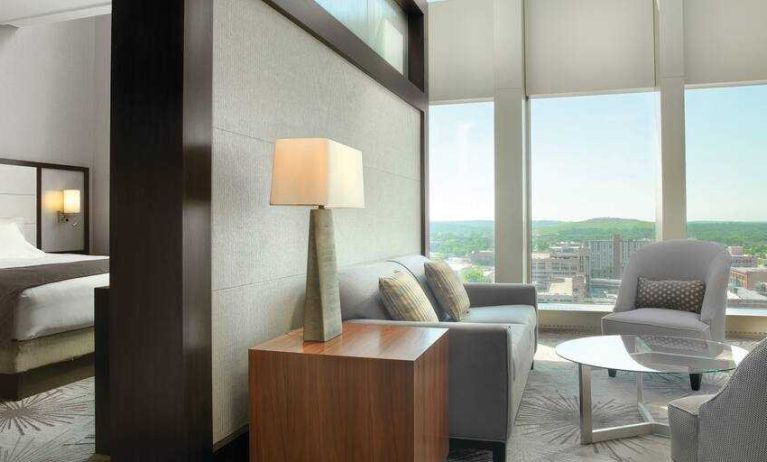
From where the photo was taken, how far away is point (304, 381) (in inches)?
73.6

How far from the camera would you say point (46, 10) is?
5.00 metres

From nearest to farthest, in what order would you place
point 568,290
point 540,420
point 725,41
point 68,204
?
point 540,420 → point 725,41 → point 568,290 → point 68,204

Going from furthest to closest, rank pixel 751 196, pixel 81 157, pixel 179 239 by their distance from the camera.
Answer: pixel 81 157 → pixel 751 196 → pixel 179 239

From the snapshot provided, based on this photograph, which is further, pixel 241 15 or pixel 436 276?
pixel 436 276

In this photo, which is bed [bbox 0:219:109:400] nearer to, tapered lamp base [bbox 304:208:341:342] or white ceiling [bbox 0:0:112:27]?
tapered lamp base [bbox 304:208:341:342]

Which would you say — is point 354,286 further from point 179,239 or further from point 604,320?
point 604,320

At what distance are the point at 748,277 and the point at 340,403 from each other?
4627mm

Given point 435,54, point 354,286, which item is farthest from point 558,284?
point 354,286

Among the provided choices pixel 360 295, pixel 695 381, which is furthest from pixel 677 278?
pixel 360 295

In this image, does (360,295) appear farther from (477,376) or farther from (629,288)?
(629,288)

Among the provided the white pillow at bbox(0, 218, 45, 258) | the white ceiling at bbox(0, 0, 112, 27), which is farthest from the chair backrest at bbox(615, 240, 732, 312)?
the white pillow at bbox(0, 218, 45, 258)

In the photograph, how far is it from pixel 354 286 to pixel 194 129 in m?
1.08

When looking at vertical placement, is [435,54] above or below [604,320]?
above

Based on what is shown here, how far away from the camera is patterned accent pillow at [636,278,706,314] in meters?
Result: 3.71
